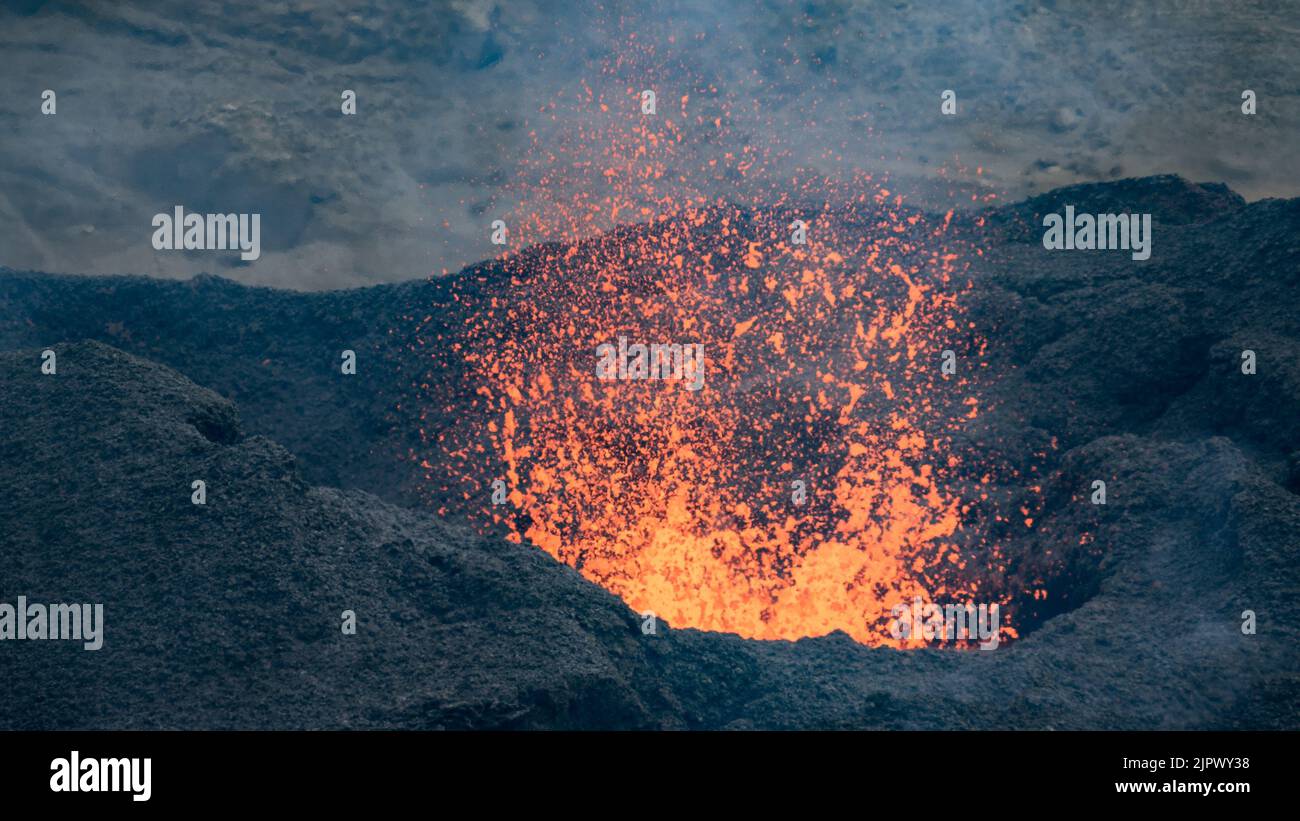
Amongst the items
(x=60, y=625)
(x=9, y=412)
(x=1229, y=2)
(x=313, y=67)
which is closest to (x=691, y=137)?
(x=313, y=67)

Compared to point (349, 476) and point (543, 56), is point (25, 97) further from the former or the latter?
point (349, 476)

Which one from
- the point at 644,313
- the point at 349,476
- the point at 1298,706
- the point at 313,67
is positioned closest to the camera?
the point at 1298,706

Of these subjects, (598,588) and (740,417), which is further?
(740,417)

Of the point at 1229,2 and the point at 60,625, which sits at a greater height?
the point at 1229,2

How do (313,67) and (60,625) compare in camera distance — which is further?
(313,67)

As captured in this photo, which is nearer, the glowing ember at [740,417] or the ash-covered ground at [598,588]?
the ash-covered ground at [598,588]

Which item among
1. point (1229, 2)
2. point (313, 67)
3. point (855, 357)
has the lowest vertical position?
point (855, 357)

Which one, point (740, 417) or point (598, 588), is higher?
point (740, 417)

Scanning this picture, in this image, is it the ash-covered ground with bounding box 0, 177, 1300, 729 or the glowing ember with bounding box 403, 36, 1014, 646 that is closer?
the ash-covered ground with bounding box 0, 177, 1300, 729
